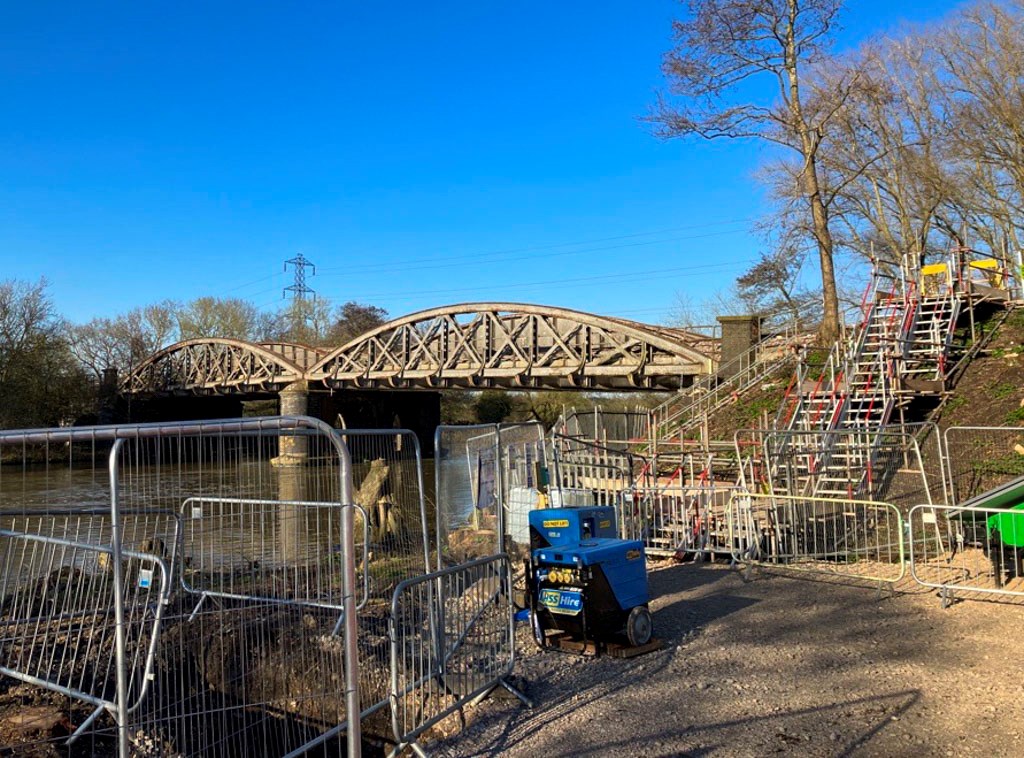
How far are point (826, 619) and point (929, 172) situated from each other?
2994 cm

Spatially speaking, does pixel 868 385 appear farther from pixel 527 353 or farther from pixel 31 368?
pixel 31 368

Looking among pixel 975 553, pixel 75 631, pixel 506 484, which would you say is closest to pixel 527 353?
pixel 506 484

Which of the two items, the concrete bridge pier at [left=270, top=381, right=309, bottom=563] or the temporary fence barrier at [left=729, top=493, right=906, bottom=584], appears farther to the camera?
the temporary fence barrier at [left=729, top=493, right=906, bottom=584]

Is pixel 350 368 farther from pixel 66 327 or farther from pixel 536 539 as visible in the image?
pixel 536 539

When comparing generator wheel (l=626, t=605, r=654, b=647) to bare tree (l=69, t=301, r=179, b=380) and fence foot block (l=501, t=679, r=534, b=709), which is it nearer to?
fence foot block (l=501, t=679, r=534, b=709)

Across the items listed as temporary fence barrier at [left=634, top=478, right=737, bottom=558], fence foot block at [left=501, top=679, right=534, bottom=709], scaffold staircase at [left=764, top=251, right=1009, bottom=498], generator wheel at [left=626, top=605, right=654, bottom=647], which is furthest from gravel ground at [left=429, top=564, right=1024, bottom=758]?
scaffold staircase at [left=764, top=251, right=1009, bottom=498]

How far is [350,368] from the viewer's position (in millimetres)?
41750

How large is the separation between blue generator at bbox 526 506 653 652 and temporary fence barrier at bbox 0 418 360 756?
1.84m

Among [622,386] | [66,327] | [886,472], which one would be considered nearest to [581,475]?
[886,472]

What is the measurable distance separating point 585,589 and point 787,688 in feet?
5.85

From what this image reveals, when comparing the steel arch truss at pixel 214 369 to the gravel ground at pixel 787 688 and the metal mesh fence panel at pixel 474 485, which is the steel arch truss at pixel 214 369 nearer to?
the metal mesh fence panel at pixel 474 485

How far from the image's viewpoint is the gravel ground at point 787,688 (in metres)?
5.06

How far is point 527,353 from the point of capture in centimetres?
3136

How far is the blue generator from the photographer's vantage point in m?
6.73
